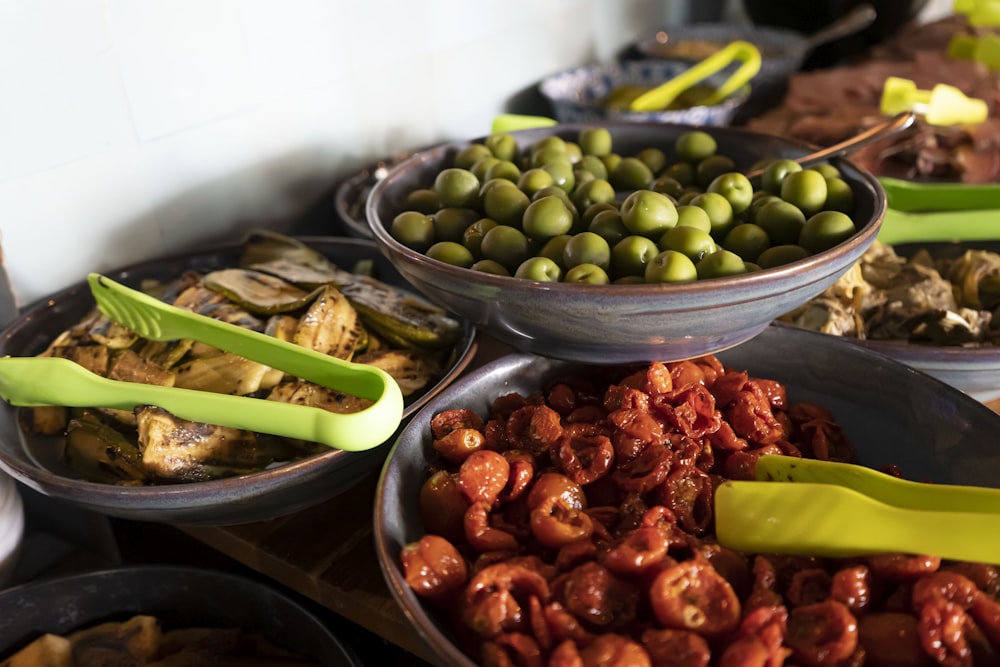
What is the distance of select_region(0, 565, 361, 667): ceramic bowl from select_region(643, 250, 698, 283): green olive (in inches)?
17.8

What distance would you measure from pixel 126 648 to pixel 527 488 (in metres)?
0.45

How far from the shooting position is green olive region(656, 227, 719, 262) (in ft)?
2.47

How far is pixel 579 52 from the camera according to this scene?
1881 mm

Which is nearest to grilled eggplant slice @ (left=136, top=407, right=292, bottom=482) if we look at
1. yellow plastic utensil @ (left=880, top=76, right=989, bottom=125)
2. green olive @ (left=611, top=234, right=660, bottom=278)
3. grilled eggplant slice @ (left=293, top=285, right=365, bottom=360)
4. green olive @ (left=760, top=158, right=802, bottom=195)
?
grilled eggplant slice @ (left=293, top=285, right=365, bottom=360)

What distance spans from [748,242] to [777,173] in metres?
0.14

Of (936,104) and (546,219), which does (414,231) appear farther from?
(936,104)

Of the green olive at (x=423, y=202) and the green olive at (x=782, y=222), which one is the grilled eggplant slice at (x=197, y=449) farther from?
the green olive at (x=782, y=222)

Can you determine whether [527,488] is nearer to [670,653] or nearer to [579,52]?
[670,653]

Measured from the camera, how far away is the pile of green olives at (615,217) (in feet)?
2.49

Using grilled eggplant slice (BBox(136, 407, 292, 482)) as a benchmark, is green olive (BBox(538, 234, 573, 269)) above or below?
above

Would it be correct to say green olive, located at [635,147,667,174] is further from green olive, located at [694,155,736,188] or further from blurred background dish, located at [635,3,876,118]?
blurred background dish, located at [635,3,876,118]

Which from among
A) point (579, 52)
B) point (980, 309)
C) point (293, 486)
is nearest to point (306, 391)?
point (293, 486)

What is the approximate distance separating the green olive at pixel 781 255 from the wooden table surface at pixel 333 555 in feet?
1.50

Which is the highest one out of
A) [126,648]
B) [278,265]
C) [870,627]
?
[278,265]
